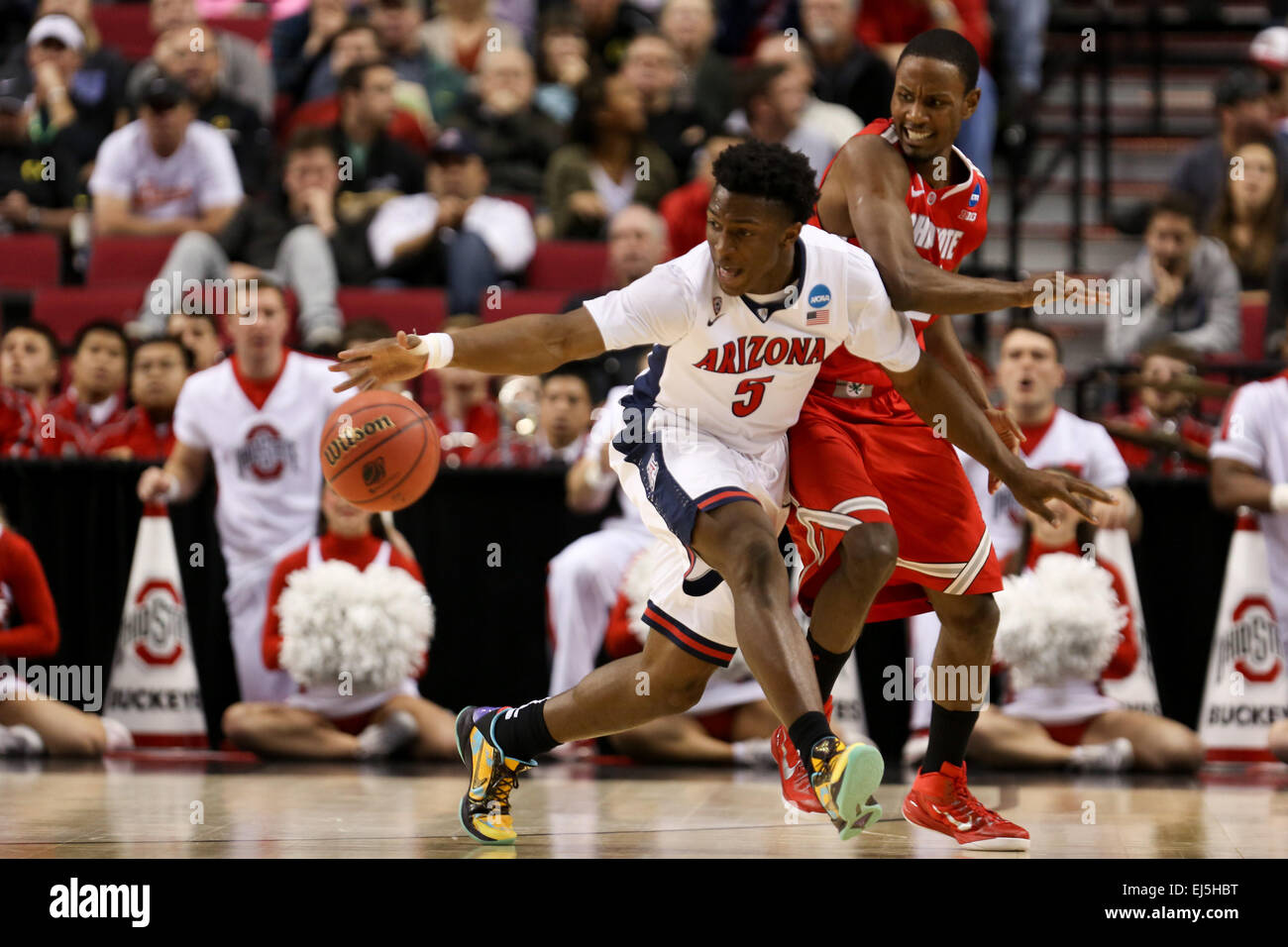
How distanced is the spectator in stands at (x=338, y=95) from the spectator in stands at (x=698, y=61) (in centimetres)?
165

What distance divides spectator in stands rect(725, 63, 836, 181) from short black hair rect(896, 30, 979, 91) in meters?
4.51

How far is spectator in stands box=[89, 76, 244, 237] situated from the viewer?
9.54 meters

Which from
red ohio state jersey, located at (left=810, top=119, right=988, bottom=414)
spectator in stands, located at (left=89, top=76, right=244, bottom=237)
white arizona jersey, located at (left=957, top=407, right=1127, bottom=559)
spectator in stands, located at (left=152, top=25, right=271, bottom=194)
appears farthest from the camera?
spectator in stands, located at (left=152, top=25, right=271, bottom=194)

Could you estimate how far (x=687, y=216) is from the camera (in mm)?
8812

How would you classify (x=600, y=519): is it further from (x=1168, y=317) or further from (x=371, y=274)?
(x=1168, y=317)

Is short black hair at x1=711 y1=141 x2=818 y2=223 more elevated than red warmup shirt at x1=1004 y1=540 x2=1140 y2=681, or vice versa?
short black hair at x1=711 y1=141 x2=818 y2=223

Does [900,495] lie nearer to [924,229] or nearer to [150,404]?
[924,229]

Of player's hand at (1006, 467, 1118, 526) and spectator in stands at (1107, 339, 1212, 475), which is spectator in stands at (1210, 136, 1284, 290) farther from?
player's hand at (1006, 467, 1118, 526)

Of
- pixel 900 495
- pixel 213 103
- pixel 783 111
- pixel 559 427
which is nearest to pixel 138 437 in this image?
pixel 559 427

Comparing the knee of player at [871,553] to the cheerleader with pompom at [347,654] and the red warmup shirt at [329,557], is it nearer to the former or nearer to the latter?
the cheerleader with pompom at [347,654]

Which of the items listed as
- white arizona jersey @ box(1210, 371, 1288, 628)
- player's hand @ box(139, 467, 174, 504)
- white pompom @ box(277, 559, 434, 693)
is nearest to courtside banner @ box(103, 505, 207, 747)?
player's hand @ box(139, 467, 174, 504)
